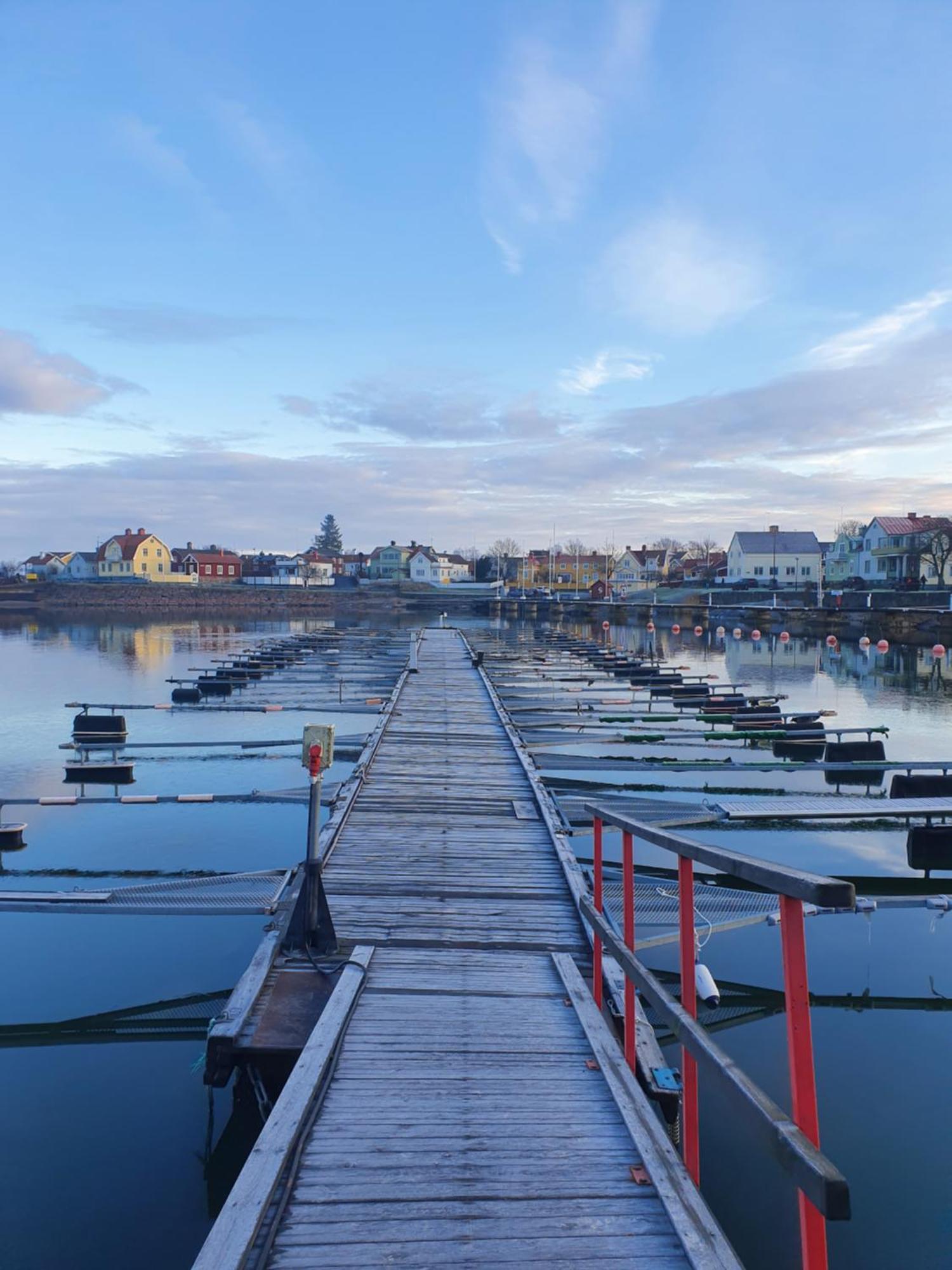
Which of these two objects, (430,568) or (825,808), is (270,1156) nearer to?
(825,808)

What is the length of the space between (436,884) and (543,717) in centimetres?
1511

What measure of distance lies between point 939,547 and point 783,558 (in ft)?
81.0

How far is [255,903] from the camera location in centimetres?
817

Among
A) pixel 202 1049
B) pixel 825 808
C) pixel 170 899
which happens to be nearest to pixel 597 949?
pixel 202 1049

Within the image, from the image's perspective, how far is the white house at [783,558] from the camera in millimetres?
96125

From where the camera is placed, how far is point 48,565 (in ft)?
430

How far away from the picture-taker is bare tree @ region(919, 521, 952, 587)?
2825 inches

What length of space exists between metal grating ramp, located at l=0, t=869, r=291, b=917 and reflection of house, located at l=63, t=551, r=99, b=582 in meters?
124

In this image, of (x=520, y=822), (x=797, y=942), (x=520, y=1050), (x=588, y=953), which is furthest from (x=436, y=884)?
(x=797, y=942)

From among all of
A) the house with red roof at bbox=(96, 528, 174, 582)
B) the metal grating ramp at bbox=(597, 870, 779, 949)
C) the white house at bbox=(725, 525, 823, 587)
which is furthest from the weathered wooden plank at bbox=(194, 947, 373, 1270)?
the house with red roof at bbox=(96, 528, 174, 582)

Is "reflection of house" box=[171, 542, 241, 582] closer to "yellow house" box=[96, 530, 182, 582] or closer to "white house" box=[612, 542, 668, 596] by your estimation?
"yellow house" box=[96, 530, 182, 582]

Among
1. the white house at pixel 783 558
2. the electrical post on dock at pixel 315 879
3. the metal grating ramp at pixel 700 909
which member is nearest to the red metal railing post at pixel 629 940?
the electrical post on dock at pixel 315 879

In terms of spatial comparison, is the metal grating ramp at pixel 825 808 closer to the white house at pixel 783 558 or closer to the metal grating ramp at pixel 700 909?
the metal grating ramp at pixel 700 909

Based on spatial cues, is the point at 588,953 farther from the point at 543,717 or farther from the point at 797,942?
the point at 543,717
